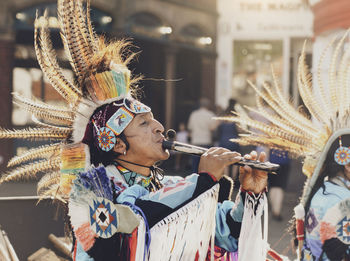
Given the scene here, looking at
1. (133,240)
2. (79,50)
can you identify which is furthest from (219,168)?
(79,50)

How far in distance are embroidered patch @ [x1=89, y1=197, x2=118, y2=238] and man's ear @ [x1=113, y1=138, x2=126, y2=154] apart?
0.34m

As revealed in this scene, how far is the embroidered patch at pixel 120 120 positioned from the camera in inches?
95.3

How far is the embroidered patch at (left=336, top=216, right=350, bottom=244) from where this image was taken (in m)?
3.12

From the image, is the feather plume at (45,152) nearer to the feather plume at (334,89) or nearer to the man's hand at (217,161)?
the man's hand at (217,161)

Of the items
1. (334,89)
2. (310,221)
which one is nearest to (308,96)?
(334,89)

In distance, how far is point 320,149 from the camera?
3432 mm

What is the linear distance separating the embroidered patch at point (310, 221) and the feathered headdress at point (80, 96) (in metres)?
1.27

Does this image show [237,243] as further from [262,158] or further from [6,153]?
[6,153]

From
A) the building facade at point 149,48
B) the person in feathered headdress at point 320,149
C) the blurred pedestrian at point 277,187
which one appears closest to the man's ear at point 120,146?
the person in feathered headdress at point 320,149

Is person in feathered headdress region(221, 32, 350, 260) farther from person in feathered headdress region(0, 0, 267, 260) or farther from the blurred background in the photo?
the blurred background

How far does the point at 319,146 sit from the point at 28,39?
8717 millimetres

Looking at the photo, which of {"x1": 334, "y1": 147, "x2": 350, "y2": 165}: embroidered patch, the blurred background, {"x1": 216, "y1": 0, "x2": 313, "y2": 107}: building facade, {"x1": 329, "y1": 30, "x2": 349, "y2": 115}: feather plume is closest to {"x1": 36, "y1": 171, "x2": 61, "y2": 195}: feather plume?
{"x1": 334, "y1": 147, "x2": 350, "y2": 165}: embroidered patch

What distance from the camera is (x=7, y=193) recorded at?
8.09m

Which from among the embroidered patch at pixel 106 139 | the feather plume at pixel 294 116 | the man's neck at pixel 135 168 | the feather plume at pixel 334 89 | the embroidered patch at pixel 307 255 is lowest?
the embroidered patch at pixel 307 255
